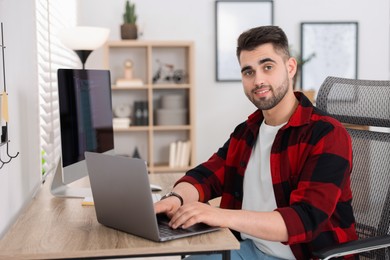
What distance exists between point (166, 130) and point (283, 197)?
3.21 metres

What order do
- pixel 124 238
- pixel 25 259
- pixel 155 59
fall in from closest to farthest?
pixel 25 259, pixel 124 238, pixel 155 59

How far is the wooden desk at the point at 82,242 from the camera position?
1.57 metres

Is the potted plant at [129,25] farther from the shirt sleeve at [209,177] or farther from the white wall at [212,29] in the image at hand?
the shirt sleeve at [209,177]

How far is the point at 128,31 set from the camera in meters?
4.80

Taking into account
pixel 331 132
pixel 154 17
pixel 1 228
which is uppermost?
pixel 154 17

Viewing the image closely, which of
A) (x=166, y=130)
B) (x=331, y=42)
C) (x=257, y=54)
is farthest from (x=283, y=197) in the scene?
(x=331, y=42)

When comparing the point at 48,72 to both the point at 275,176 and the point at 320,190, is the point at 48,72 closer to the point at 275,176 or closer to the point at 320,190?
the point at 275,176

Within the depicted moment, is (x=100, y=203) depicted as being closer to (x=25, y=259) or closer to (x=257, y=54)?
(x=25, y=259)

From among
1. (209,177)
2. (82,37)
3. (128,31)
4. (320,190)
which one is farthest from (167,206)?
(128,31)

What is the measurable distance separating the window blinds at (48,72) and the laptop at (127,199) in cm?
105

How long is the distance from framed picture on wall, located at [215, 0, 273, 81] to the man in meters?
2.95

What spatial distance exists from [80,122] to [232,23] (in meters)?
3.02

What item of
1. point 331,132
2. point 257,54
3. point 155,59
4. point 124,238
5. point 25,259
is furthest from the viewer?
point 155,59

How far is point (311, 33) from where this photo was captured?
204 inches
